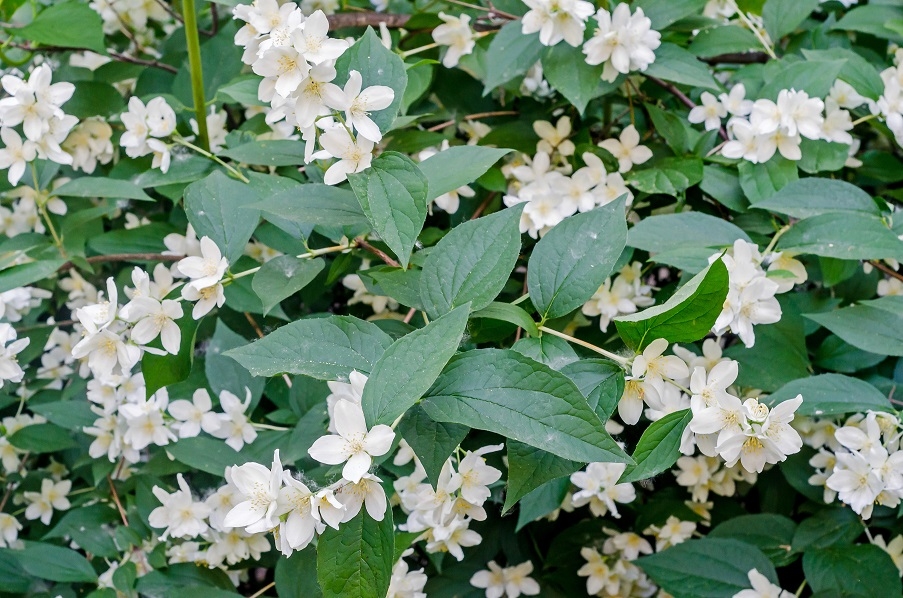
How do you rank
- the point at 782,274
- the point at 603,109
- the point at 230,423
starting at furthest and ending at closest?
the point at 603,109
the point at 230,423
the point at 782,274

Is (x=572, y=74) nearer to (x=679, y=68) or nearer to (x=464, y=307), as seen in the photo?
(x=679, y=68)

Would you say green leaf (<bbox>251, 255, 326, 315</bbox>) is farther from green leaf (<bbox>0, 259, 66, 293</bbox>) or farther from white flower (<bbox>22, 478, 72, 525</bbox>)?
white flower (<bbox>22, 478, 72, 525</bbox>)

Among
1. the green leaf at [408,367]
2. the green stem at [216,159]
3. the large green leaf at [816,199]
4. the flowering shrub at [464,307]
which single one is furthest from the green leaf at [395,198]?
the large green leaf at [816,199]

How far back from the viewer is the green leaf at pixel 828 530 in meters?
1.03

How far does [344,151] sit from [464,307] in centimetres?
24

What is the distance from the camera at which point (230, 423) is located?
103 cm

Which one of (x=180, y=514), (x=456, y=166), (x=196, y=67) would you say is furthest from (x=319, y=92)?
(x=180, y=514)

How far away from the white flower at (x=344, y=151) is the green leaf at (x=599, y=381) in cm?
29

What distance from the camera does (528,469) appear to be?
2.20 ft

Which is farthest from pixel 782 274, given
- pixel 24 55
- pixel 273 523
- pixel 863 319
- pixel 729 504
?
pixel 24 55

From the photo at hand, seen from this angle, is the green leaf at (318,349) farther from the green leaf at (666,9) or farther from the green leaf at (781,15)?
the green leaf at (781,15)

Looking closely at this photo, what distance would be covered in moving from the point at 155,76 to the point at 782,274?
43.4 inches

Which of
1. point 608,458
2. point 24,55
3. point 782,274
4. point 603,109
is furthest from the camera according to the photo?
point 24,55

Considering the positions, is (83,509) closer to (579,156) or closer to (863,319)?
(579,156)
